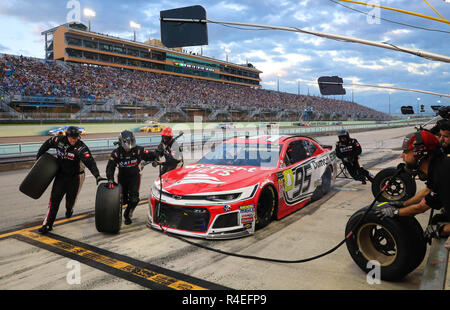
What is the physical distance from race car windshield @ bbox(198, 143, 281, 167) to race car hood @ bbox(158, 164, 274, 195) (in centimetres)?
26

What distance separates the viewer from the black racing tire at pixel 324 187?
7.04m

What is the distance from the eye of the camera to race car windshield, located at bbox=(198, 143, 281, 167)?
5.98 m

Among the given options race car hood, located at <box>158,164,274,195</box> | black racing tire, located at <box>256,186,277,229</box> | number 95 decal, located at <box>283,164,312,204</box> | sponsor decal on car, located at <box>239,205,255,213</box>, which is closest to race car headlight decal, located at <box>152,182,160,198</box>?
race car hood, located at <box>158,164,274,195</box>

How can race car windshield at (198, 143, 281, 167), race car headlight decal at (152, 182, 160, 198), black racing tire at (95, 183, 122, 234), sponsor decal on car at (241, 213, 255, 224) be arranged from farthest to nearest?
race car windshield at (198, 143, 281, 167), race car headlight decal at (152, 182, 160, 198), black racing tire at (95, 183, 122, 234), sponsor decal on car at (241, 213, 255, 224)

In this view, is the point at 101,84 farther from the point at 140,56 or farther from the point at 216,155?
the point at 216,155

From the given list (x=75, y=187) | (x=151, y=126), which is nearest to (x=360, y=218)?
(x=75, y=187)

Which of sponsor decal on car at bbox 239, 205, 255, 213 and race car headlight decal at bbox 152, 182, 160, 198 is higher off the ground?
race car headlight decal at bbox 152, 182, 160, 198

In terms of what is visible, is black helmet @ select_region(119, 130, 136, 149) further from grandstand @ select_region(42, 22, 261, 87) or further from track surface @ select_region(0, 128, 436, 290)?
Result: grandstand @ select_region(42, 22, 261, 87)

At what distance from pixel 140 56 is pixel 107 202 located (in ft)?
221

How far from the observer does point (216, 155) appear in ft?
21.4

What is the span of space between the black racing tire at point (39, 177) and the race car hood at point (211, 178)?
183 cm

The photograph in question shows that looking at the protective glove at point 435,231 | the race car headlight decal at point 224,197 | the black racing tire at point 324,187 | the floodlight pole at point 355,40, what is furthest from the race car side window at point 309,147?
the protective glove at point 435,231

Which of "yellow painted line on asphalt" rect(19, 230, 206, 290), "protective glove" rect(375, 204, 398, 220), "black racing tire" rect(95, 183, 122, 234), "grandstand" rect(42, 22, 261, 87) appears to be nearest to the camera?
"protective glove" rect(375, 204, 398, 220)

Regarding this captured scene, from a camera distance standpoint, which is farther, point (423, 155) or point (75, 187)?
point (75, 187)
